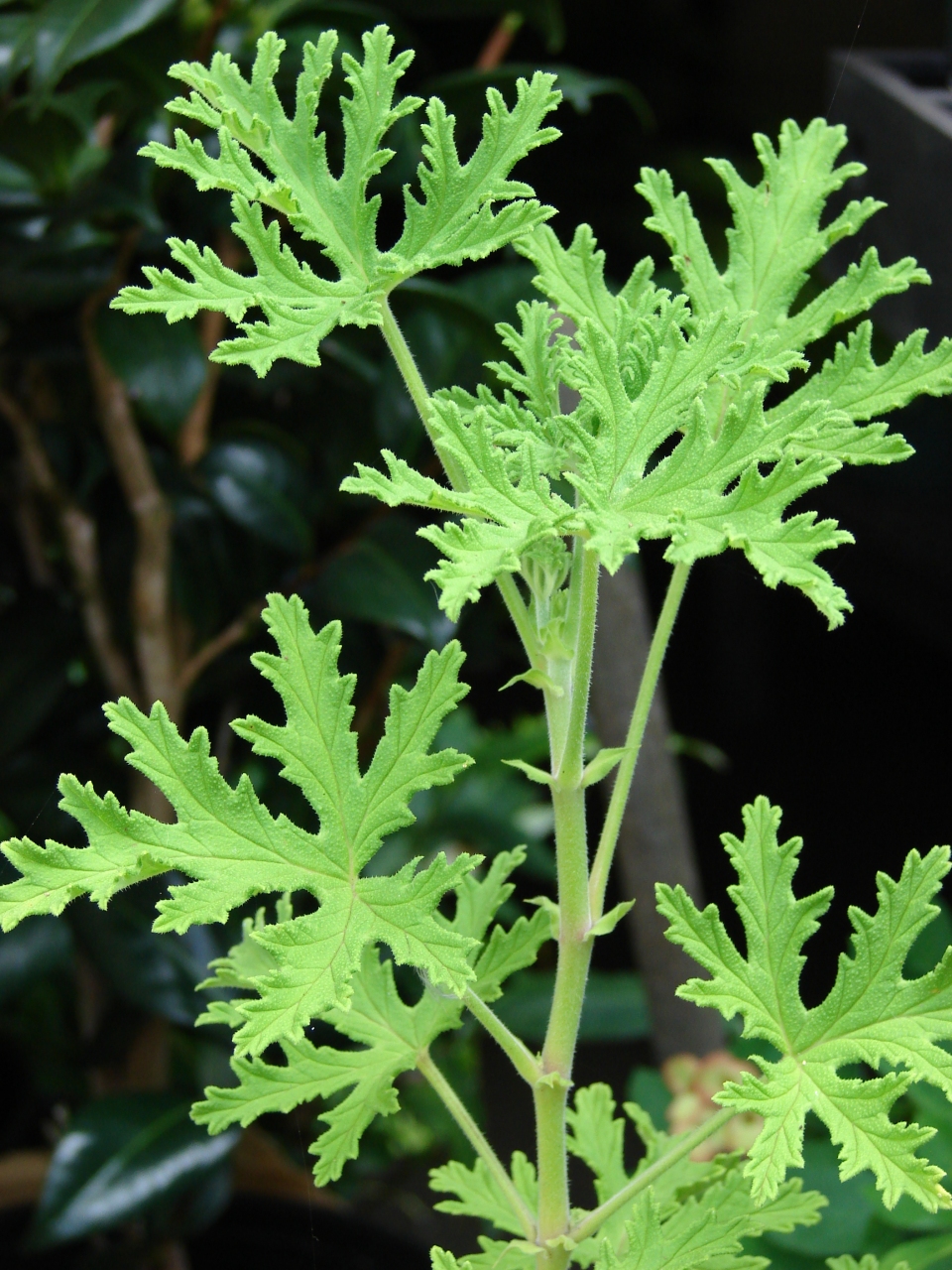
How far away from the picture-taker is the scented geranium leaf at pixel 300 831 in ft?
0.92

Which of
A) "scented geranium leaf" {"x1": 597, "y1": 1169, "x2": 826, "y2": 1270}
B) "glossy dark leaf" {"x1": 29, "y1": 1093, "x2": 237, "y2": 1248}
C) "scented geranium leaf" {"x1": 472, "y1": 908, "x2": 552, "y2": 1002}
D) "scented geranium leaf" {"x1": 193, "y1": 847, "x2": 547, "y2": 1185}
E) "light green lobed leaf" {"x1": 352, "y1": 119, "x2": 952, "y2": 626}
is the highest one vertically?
"light green lobed leaf" {"x1": 352, "y1": 119, "x2": 952, "y2": 626}

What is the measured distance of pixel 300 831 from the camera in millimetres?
300

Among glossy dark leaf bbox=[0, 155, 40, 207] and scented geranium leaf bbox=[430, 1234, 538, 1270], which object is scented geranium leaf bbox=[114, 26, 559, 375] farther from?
glossy dark leaf bbox=[0, 155, 40, 207]

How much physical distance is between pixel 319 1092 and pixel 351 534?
499 mm

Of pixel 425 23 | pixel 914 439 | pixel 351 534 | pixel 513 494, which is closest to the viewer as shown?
pixel 513 494

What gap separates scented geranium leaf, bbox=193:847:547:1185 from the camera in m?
0.33

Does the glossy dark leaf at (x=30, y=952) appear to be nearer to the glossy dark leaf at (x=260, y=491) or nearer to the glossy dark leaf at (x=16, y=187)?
the glossy dark leaf at (x=260, y=491)

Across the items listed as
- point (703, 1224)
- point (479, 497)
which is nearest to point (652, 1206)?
point (703, 1224)

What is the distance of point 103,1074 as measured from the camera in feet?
2.76

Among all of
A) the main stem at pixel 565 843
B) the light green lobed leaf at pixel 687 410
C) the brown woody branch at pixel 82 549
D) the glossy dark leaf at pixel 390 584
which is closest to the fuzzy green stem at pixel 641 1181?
the main stem at pixel 565 843

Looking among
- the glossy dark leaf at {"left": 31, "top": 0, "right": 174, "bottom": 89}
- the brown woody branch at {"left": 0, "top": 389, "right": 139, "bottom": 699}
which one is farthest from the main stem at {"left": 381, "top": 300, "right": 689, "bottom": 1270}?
the brown woody branch at {"left": 0, "top": 389, "right": 139, "bottom": 699}

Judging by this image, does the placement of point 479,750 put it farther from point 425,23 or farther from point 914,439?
point 425,23

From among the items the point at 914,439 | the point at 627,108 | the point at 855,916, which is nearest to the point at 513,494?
the point at 855,916

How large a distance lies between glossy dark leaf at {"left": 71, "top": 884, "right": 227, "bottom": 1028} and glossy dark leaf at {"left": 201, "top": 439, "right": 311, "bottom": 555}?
0.20 meters
